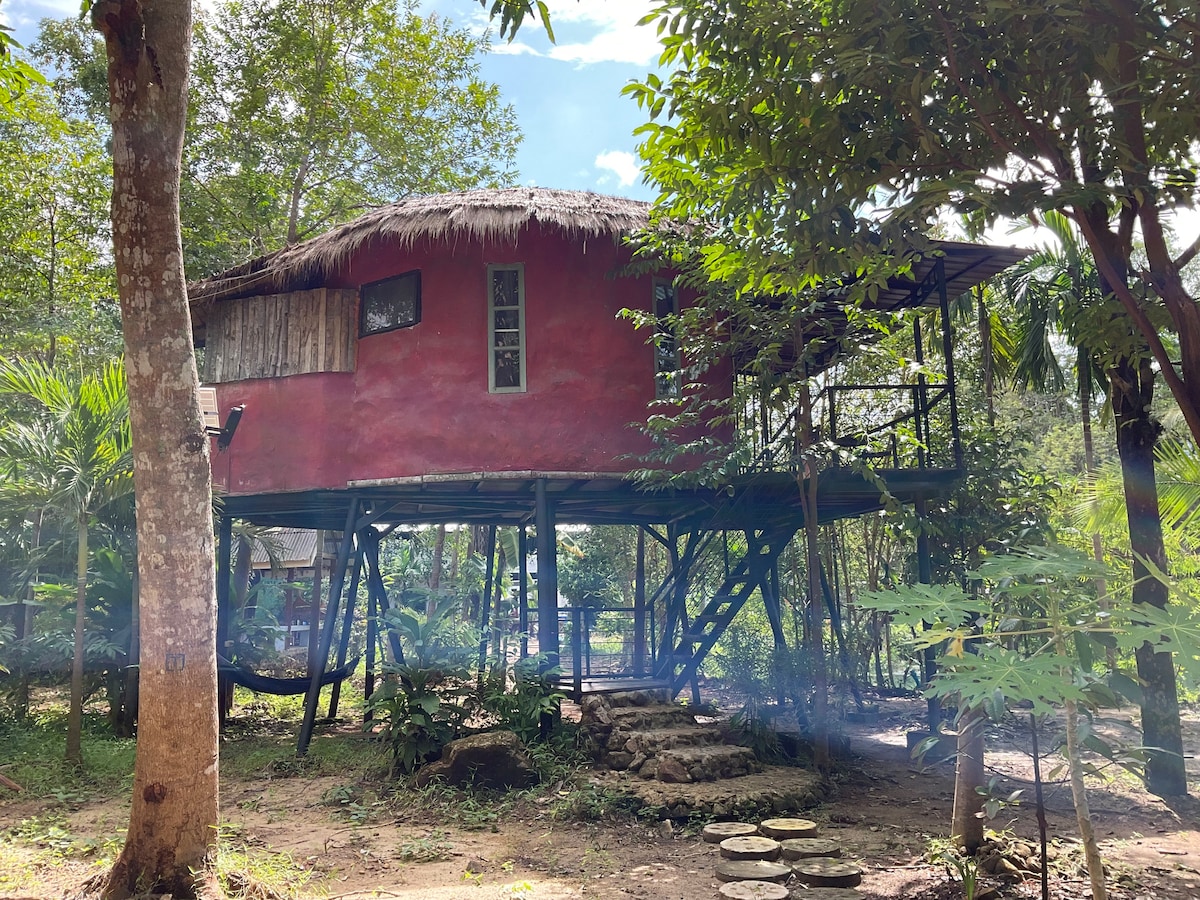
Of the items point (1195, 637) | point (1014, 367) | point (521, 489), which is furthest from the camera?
point (1014, 367)

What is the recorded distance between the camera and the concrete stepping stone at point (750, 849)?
211 inches

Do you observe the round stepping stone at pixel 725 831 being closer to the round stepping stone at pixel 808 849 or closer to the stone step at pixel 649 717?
the round stepping stone at pixel 808 849

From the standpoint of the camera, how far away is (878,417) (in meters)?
11.1

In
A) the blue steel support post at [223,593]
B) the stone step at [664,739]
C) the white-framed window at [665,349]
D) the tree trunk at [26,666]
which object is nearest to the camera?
the stone step at [664,739]

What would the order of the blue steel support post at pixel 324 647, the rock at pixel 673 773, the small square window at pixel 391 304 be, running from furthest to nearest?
the small square window at pixel 391 304, the blue steel support post at pixel 324 647, the rock at pixel 673 773

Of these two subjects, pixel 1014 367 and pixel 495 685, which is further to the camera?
pixel 1014 367

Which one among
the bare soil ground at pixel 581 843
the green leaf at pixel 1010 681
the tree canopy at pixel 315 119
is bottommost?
the bare soil ground at pixel 581 843

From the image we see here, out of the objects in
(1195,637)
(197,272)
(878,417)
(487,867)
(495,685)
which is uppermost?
(197,272)

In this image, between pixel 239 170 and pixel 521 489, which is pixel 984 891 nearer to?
pixel 521 489

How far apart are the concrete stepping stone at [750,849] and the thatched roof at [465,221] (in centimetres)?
527

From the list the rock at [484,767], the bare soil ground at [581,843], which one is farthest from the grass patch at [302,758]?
the rock at [484,767]

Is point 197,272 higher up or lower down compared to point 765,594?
higher up

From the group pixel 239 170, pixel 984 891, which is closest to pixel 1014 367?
pixel 984 891

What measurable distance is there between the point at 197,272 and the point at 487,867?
42.3 feet
